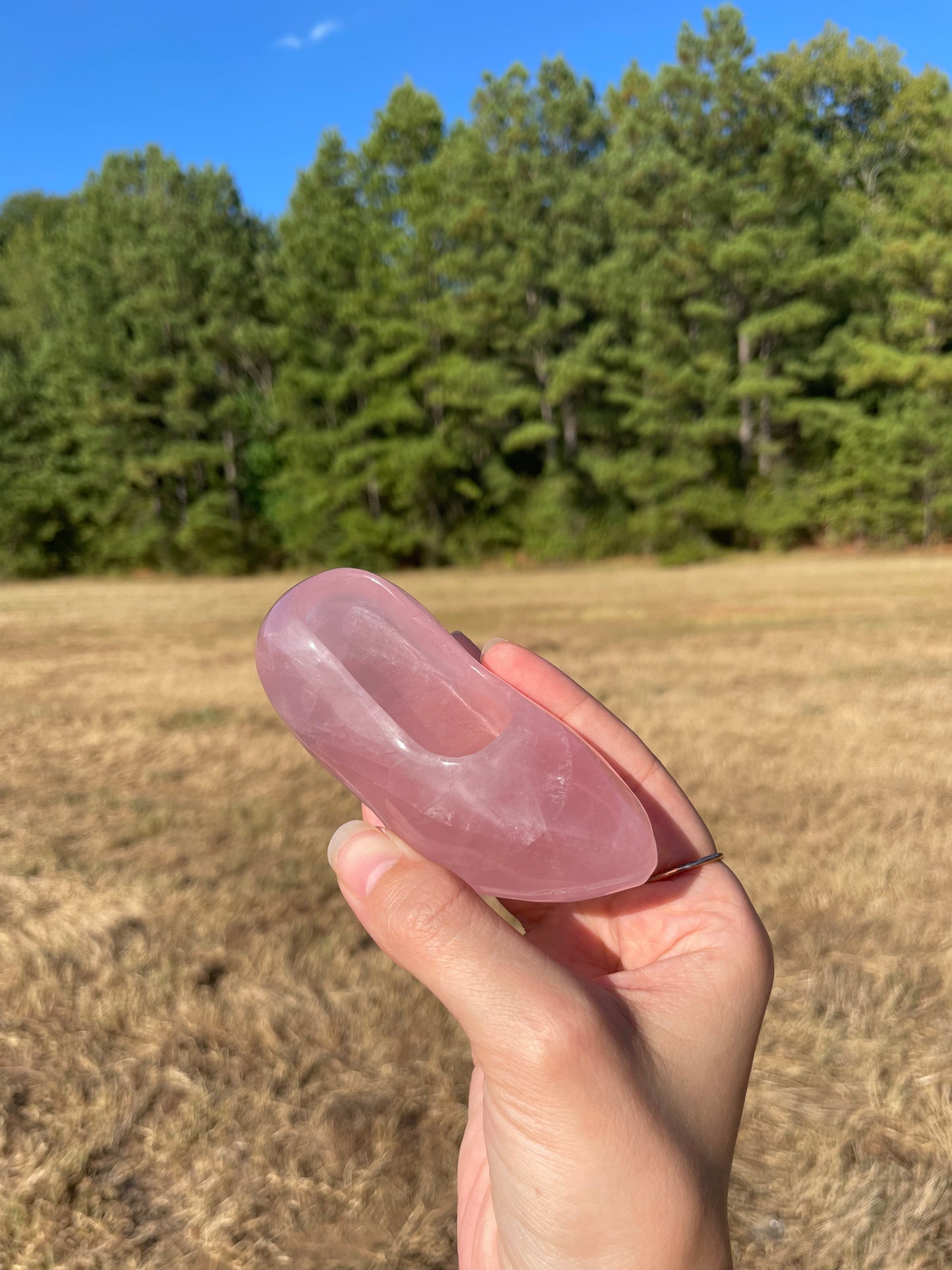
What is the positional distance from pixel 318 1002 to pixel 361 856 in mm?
1458

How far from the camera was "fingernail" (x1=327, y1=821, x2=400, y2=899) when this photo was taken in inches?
46.4

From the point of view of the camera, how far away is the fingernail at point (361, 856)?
1.18 m

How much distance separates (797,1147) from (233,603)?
12509 mm

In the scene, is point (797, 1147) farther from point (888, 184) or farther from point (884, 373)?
point (888, 184)

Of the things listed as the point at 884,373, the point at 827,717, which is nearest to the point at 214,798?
the point at 827,717

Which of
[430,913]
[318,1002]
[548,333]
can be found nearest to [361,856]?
[430,913]

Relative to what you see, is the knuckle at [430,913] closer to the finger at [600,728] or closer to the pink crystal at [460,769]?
the pink crystal at [460,769]

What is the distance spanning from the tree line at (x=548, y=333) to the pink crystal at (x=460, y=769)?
16908 mm

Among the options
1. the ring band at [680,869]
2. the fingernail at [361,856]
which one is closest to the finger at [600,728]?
the ring band at [680,869]

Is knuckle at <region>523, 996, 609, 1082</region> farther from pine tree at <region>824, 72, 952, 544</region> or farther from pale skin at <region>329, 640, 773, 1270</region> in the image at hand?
pine tree at <region>824, 72, 952, 544</region>

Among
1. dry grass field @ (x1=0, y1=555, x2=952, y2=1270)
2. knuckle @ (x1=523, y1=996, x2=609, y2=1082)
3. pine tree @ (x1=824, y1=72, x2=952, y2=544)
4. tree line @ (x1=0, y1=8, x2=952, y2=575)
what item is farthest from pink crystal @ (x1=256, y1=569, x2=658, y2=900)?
pine tree @ (x1=824, y1=72, x2=952, y2=544)

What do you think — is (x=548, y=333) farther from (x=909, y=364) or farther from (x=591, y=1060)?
(x=591, y=1060)

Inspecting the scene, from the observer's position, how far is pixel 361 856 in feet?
3.98

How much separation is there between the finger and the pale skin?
154mm
